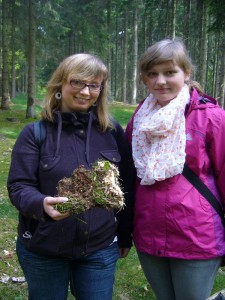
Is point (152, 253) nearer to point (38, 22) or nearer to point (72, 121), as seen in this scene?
point (72, 121)

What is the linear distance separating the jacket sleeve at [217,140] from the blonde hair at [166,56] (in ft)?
1.31

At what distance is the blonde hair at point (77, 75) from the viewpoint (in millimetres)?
2506

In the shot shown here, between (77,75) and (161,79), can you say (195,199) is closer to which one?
(161,79)

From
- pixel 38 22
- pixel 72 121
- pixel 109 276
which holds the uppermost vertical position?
pixel 38 22

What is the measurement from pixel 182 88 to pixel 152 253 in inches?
47.5

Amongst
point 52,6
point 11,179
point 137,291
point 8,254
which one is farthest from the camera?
point 52,6

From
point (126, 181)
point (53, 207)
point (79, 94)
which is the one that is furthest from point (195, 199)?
point (79, 94)

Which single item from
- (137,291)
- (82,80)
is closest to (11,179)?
(82,80)

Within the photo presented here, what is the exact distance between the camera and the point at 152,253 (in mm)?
2596

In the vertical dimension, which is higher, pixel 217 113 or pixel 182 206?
pixel 217 113

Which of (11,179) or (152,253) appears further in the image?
(152,253)

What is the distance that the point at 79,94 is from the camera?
2.54 meters

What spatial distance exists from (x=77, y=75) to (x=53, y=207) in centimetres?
94

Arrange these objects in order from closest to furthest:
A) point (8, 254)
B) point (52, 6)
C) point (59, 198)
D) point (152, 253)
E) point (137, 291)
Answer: point (59, 198) < point (152, 253) < point (137, 291) < point (8, 254) < point (52, 6)
